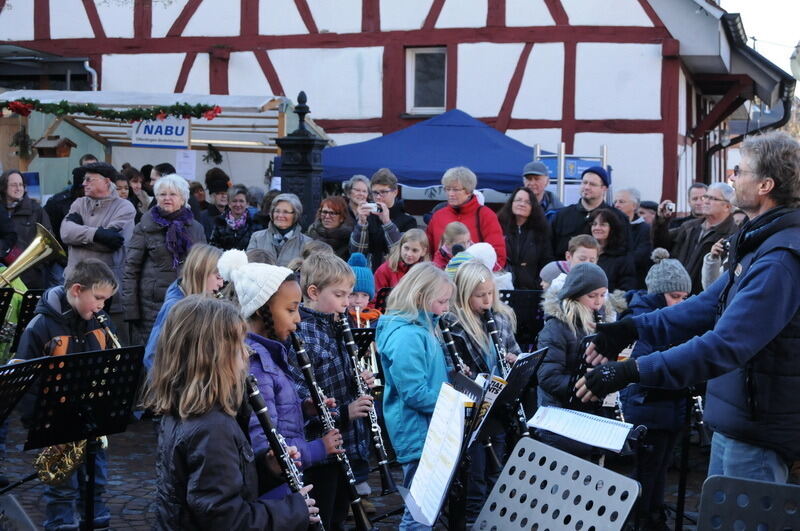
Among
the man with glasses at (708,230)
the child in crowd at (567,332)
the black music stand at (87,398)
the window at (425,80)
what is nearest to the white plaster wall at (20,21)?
the window at (425,80)

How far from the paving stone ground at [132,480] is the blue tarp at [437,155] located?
591 centimetres

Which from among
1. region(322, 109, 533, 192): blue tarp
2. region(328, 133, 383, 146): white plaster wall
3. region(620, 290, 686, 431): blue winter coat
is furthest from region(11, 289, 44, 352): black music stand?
region(328, 133, 383, 146): white plaster wall

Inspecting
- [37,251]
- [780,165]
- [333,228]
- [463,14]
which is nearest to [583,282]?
[780,165]

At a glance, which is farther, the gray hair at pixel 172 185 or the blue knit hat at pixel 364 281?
the gray hair at pixel 172 185

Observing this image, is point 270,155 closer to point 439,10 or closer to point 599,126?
point 439,10

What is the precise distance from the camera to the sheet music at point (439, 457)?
3.52 meters

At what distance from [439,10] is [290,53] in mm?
2737

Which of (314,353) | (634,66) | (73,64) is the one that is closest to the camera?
(314,353)

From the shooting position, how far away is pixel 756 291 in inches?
152

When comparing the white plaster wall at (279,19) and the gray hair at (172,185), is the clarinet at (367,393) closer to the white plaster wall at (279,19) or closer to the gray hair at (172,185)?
the gray hair at (172,185)

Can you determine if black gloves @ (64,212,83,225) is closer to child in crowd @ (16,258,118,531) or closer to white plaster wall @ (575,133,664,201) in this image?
child in crowd @ (16,258,118,531)

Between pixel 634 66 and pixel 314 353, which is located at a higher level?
pixel 634 66

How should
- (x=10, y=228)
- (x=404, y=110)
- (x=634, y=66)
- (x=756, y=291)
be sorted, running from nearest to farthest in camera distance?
(x=756, y=291) → (x=10, y=228) → (x=634, y=66) → (x=404, y=110)

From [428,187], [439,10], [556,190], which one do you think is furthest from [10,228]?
[439,10]
